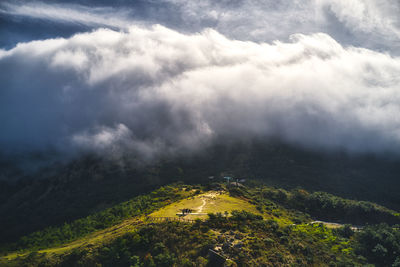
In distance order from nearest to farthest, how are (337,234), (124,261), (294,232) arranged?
(124,261) < (294,232) < (337,234)

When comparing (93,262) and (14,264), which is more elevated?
(93,262)

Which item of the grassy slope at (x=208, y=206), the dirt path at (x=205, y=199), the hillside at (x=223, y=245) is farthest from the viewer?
the dirt path at (x=205, y=199)

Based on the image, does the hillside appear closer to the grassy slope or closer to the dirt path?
the grassy slope

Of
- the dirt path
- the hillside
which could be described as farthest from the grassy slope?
the hillside

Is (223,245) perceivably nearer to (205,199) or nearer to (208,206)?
(208,206)

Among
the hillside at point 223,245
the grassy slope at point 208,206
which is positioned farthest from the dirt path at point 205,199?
the hillside at point 223,245

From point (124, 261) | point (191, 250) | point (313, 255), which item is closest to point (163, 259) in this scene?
point (191, 250)

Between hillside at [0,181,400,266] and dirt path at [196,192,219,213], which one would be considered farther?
dirt path at [196,192,219,213]

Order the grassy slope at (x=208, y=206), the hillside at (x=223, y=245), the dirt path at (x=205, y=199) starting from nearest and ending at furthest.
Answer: the hillside at (x=223, y=245) → the grassy slope at (x=208, y=206) → the dirt path at (x=205, y=199)

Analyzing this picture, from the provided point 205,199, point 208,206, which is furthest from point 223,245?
point 205,199

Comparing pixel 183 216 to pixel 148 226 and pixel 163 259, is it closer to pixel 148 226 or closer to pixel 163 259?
pixel 148 226

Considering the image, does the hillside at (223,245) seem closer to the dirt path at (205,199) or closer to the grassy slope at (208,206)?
the grassy slope at (208,206)
